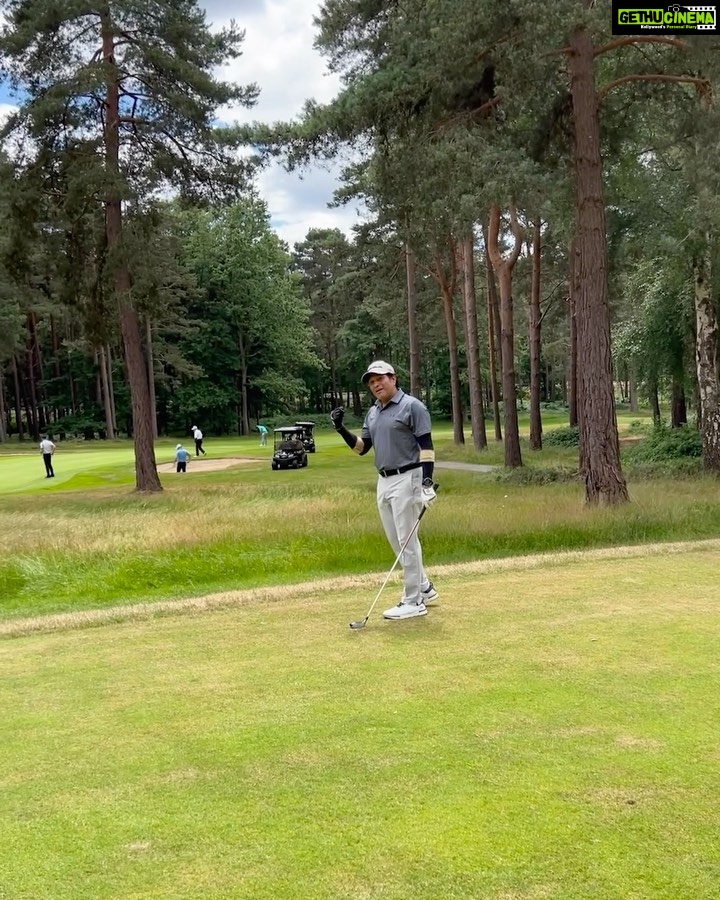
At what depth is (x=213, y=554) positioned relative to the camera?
410 inches

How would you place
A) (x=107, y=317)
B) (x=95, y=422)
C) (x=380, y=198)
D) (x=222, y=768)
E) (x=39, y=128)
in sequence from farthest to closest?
(x=95, y=422), (x=107, y=317), (x=39, y=128), (x=380, y=198), (x=222, y=768)

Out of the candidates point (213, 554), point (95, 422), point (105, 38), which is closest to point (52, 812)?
point (213, 554)

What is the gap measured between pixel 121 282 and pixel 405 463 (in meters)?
17.8

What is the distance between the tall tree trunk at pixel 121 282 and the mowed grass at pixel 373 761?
1712 centimetres

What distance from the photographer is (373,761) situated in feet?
11.6

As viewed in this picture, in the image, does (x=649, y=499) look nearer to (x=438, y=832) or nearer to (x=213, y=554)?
(x=213, y=554)

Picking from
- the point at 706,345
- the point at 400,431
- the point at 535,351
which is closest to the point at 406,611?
the point at 400,431

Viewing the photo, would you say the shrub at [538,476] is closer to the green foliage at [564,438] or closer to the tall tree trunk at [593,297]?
the tall tree trunk at [593,297]

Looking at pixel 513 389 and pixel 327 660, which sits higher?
pixel 513 389

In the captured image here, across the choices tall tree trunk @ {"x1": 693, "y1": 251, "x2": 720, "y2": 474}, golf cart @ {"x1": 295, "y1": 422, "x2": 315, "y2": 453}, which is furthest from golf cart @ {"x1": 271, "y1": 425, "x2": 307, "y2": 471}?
tall tree trunk @ {"x1": 693, "y1": 251, "x2": 720, "y2": 474}

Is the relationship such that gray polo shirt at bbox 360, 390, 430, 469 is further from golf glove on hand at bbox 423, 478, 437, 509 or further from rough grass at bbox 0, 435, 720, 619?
rough grass at bbox 0, 435, 720, 619

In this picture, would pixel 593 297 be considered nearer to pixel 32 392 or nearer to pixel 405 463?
pixel 405 463

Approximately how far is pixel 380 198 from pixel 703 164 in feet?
22.2

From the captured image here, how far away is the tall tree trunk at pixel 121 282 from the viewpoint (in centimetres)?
2064
